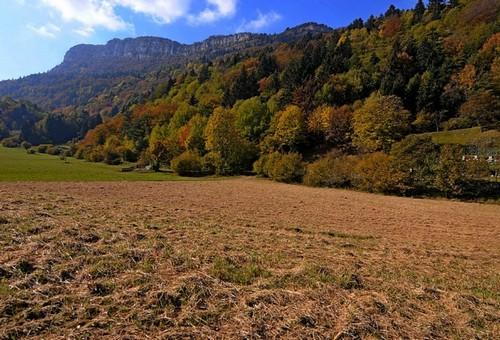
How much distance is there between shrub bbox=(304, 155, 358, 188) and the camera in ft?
183

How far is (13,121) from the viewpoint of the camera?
194 metres

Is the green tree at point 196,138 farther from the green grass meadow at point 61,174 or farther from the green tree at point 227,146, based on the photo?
the green grass meadow at point 61,174

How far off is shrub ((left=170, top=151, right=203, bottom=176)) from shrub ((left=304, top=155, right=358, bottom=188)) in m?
26.9

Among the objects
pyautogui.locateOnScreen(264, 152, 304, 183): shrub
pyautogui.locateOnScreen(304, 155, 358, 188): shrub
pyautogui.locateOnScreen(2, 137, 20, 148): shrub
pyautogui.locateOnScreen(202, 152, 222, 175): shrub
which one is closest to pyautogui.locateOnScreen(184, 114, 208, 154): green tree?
pyautogui.locateOnScreen(202, 152, 222, 175): shrub

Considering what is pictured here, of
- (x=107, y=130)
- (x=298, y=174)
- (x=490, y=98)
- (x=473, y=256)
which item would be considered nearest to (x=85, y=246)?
(x=473, y=256)

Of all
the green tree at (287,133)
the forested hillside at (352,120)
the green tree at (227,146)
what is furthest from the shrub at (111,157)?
the green tree at (287,133)

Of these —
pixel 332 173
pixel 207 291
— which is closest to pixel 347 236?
pixel 207 291

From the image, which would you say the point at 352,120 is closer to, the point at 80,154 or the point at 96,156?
the point at 96,156

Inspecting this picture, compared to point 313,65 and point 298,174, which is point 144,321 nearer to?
point 298,174

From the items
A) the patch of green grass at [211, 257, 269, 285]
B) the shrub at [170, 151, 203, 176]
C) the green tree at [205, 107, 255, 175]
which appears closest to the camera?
the patch of green grass at [211, 257, 269, 285]

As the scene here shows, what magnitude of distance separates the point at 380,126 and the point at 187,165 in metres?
42.7

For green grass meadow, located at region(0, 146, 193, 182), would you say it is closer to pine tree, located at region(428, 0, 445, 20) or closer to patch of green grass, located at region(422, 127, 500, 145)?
patch of green grass, located at region(422, 127, 500, 145)

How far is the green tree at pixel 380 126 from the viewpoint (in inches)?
2803

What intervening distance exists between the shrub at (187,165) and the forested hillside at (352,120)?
0.31 metres
